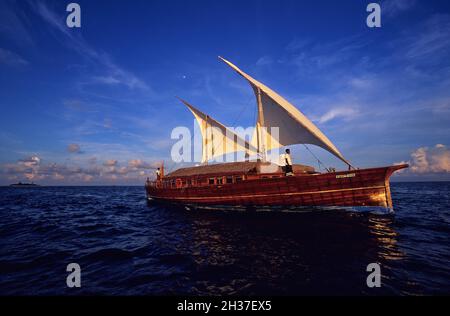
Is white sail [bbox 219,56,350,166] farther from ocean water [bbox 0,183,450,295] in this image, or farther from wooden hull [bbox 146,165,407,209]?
ocean water [bbox 0,183,450,295]

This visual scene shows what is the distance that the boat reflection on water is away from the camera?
699 centimetres

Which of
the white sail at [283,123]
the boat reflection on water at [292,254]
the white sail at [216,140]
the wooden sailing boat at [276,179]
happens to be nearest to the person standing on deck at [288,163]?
the wooden sailing boat at [276,179]

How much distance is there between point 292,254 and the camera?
32.0ft

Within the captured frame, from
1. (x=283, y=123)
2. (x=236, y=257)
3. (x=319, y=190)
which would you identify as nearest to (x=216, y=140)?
(x=283, y=123)

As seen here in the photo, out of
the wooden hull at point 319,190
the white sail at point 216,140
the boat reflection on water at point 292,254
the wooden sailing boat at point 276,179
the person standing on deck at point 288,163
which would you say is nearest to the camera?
the boat reflection on water at point 292,254

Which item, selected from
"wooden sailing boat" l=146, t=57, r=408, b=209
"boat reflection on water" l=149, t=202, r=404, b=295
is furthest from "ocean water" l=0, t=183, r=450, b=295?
"wooden sailing boat" l=146, t=57, r=408, b=209

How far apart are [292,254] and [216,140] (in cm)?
2352

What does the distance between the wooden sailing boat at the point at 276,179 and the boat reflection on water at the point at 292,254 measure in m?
1.66

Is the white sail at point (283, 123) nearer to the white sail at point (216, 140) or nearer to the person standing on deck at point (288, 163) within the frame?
the person standing on deck at point (288, 163)

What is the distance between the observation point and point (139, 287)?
704 cm

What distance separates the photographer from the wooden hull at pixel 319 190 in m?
15.8

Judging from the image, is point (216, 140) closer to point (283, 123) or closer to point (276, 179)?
point (283, 123)

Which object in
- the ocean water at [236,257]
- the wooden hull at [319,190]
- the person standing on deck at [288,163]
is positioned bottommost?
the ocean water at [236,257]

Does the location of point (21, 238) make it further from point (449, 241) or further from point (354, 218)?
point (449, 241)
